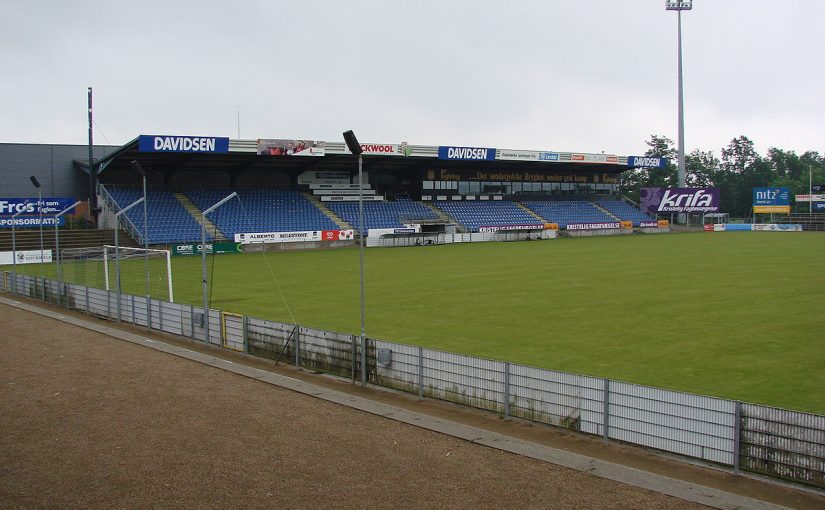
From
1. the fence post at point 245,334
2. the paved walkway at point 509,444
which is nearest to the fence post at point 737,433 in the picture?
the paved walkway at point 509,444

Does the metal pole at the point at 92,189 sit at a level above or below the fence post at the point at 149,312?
above

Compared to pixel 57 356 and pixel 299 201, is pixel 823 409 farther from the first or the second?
pixel 299 201

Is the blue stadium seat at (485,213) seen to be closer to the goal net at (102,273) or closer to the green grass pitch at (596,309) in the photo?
the green grass pitch at (596,309)

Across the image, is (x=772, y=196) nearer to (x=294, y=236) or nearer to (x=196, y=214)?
(x=294, y=236)

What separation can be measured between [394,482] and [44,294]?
2761 cm

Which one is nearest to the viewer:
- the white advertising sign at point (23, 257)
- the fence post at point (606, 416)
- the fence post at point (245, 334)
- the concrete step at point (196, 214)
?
the fence post at point (606, 416)

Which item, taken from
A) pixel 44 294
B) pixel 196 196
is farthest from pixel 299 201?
pixel 44 294

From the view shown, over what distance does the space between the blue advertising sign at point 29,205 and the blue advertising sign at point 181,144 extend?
9600 mm

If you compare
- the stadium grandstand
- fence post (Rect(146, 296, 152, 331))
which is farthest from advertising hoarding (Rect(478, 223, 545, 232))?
fence post (Rect(146, 296, 152, 331))

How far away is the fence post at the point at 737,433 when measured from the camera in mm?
9983

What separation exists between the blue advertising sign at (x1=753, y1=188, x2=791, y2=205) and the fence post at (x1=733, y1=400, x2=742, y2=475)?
9271 centimetres

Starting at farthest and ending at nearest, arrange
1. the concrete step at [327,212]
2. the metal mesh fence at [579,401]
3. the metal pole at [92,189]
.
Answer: the concrete step at [327,212] < the metal pole at [92,189] < the metal mesh fence at [579,401]

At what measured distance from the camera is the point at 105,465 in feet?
34.4

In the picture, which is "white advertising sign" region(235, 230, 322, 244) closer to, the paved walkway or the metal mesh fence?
the metal mesh fence
